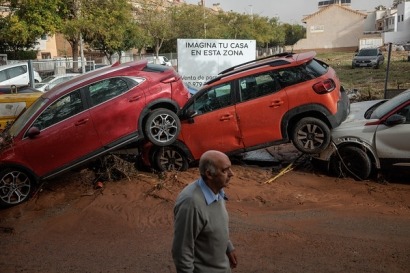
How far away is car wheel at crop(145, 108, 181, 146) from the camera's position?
795cm

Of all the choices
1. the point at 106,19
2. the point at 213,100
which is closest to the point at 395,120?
the point at 213,100

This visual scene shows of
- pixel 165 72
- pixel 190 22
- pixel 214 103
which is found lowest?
pixel 214 103

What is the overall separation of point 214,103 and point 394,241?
3.94 meters

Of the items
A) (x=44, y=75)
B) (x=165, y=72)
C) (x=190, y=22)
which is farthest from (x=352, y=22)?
(x=165, y=72)

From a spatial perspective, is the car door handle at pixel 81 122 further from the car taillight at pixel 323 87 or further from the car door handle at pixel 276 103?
the car taillight at pixel 323 87

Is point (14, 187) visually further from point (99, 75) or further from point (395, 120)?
point (395, 120)

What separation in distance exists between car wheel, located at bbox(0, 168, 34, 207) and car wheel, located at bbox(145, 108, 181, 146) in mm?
2271

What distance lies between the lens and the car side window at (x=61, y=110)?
25.1 feet

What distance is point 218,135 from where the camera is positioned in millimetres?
7969

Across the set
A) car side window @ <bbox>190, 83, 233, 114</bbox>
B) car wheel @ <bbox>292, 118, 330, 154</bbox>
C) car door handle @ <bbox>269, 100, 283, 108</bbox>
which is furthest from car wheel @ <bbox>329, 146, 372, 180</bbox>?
car side window @ <bbox>190, 83, 233, 114</bbox>

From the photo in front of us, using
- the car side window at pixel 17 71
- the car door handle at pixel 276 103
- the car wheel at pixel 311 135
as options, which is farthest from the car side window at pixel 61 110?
the car side window at pixel 17 71

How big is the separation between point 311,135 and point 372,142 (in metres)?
0.99

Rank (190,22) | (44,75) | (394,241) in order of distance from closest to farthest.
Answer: (394,241) < (44,75) < (190,22)

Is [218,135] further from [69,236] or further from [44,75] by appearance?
[44,75]
